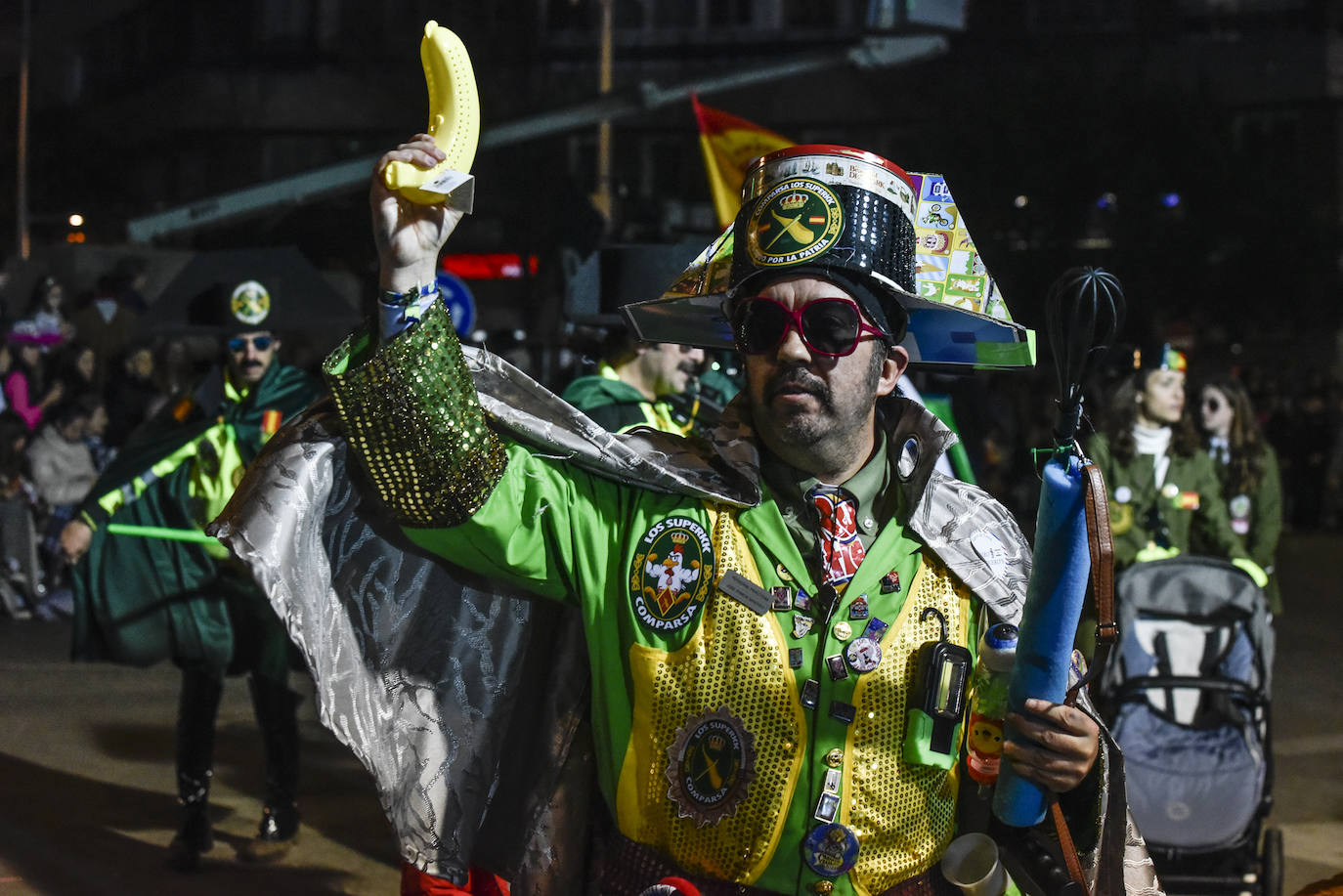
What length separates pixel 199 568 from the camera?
647 cm

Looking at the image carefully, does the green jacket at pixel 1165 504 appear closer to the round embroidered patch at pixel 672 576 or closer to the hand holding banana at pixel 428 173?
the round embroidered patch at pixel 672 576

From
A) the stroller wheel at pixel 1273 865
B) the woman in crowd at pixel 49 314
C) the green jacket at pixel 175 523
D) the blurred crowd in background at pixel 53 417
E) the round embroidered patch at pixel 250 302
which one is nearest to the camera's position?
the stroller wheel at pixel 1273 865

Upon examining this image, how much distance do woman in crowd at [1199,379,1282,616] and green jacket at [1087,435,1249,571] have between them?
0.75 feet

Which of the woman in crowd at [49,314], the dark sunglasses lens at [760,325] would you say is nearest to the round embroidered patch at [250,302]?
the dark sunglasses lens at [760,325]

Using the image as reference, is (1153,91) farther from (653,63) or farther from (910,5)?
(910,5)

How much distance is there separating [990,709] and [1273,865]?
313cm

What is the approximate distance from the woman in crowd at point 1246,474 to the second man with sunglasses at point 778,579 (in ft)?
17.0

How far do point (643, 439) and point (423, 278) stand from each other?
24.1 inches

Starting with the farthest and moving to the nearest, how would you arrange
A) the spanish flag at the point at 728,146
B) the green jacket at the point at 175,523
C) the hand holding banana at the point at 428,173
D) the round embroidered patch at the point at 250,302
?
the spanish flag at the point at 728,146
the round embroidered patch at the point at 250,302
the green jacket at the point at 175,523
the hand holding banana at the point at 428,173

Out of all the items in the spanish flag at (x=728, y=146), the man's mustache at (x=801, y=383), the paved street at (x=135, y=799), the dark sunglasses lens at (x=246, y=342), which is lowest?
the paved street at (x=135, y=799)

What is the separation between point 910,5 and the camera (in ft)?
53.8

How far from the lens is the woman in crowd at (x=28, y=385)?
12.7m

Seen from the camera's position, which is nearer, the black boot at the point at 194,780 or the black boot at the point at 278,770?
the black boot at the point at 194,780

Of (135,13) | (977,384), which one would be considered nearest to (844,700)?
(977,384)
